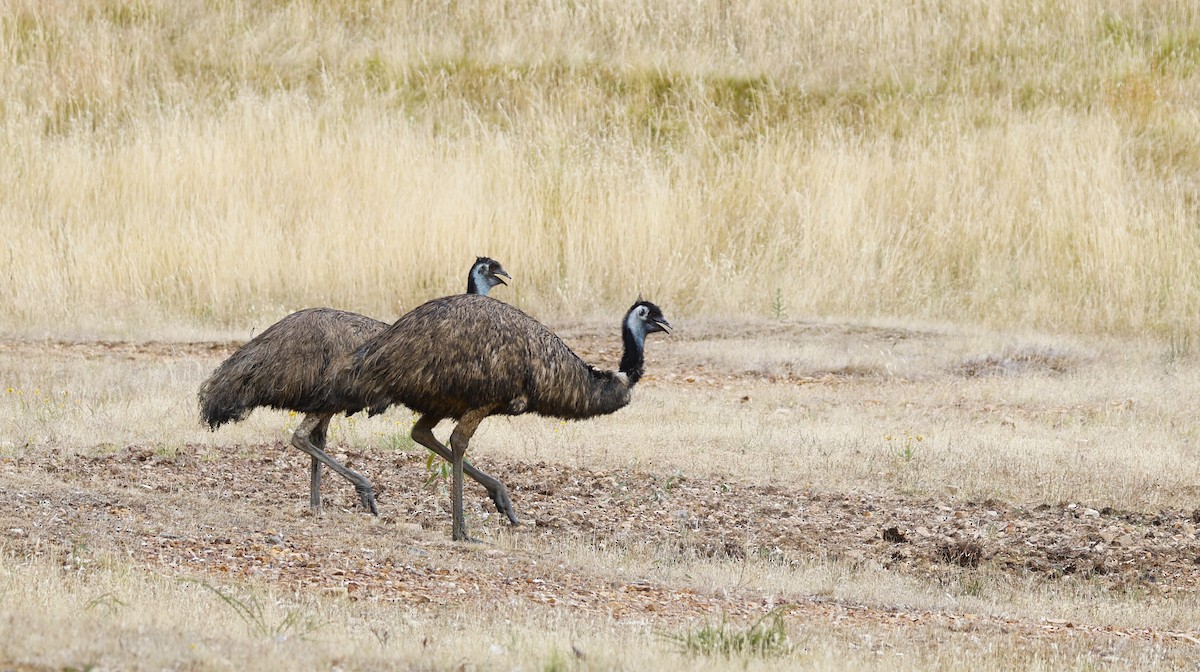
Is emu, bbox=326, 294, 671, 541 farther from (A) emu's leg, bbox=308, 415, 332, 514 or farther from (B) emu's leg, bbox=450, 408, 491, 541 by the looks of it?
(A) emu's leg, bbox=308, 415, 332, 514

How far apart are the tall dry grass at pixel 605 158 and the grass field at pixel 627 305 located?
65mm

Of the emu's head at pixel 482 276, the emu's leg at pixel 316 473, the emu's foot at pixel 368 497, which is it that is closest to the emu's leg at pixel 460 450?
the emu's foot at pixel 368 497

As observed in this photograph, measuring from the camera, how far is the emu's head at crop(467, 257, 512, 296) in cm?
1098

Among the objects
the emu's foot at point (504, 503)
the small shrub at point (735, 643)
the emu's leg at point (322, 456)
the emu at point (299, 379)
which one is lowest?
the small shrub at point (735, 643)

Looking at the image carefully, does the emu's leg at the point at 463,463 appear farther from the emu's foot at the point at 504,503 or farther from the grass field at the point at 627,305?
the grass field at the point at 627,305

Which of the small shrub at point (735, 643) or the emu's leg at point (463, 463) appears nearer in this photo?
the small shrub at point (735, 643)

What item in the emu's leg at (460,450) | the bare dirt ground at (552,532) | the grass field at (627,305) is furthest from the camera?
the emu's leg at (460,450)

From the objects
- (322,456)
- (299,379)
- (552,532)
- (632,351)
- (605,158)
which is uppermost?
(605,158)

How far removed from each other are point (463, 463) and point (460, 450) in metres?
0.35

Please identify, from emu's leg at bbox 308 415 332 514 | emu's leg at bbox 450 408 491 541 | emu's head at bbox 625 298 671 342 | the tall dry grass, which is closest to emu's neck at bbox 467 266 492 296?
emu's head at bbox 625 298 671 342

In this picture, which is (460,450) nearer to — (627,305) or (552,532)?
(552,532)

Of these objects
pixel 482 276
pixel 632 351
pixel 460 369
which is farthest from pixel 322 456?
pixel 482 276

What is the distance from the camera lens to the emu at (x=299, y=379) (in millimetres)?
8836

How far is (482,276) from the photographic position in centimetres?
1120
